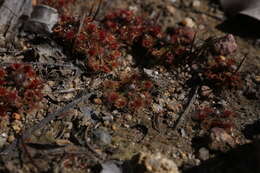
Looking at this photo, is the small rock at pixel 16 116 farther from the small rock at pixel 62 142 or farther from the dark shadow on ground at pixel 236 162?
the dark shadow on ground at pixel 236 162

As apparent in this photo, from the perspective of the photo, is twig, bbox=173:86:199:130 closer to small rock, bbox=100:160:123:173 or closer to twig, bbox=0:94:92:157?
small rock, bbox=100:160:123:173

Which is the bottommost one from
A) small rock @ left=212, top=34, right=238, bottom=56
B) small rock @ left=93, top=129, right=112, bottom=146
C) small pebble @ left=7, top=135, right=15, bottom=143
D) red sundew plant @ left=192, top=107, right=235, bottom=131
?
small pebble @ left=7, top=135, right=15, bottom=143

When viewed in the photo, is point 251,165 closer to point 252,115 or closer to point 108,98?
point 252,115

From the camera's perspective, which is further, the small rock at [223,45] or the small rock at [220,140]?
the small rock at [223,45]

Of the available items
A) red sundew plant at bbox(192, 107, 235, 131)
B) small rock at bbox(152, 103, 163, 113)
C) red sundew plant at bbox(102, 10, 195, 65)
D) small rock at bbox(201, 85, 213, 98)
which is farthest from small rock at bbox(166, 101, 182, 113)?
red sundew plant at bbox(102, 10, 195, 65)

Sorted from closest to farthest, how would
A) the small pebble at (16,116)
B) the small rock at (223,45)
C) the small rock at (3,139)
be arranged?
1. the small rock at (3,139)
2. the small pebble at (16,116)
3. the small rock at (223,45)

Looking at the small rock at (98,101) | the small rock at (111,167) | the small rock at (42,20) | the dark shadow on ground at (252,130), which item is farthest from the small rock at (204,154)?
the small rock at (42,20)
